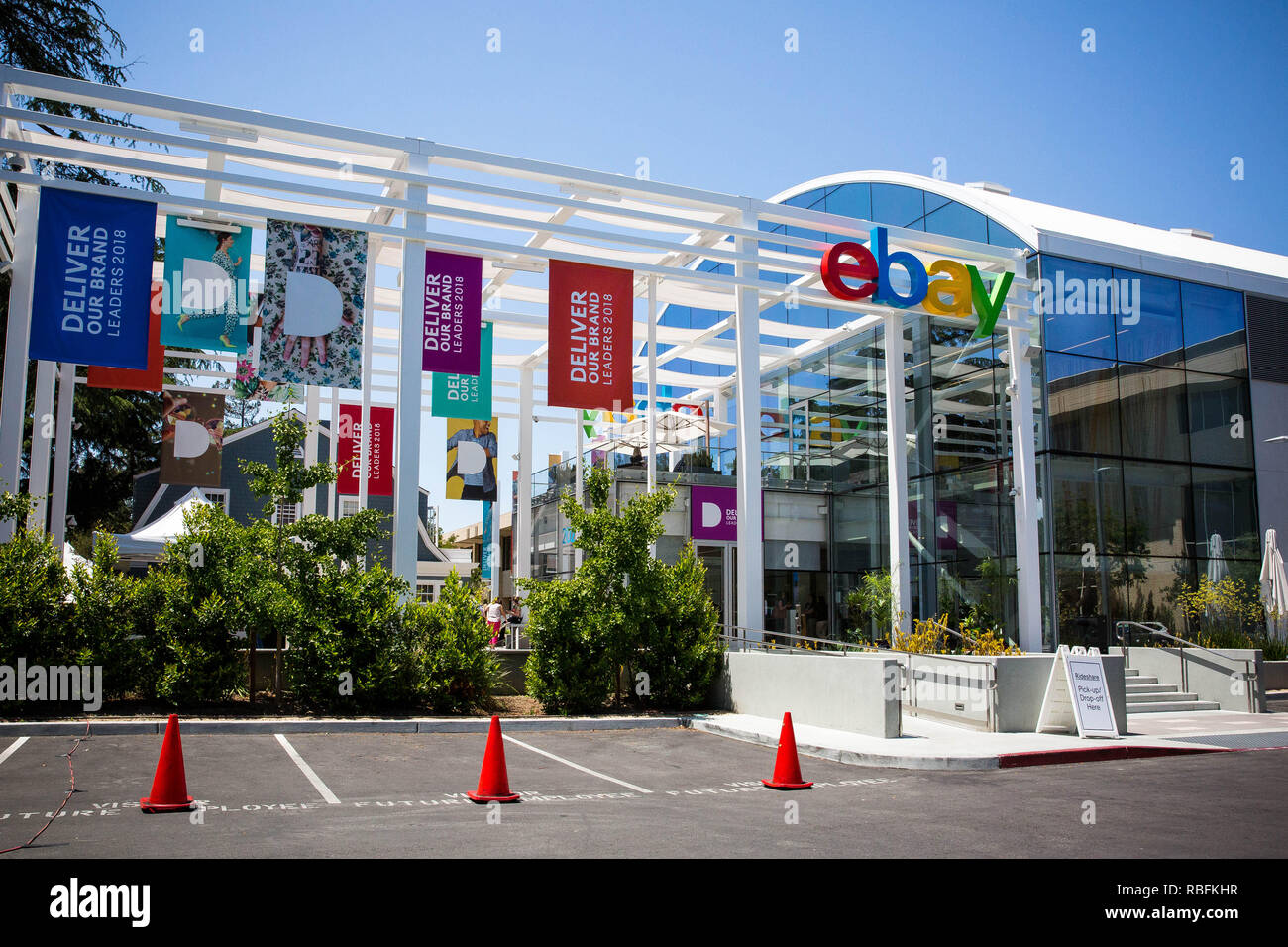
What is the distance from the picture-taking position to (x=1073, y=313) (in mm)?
22234

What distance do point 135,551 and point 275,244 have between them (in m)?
10.2

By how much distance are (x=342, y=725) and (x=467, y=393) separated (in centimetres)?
928

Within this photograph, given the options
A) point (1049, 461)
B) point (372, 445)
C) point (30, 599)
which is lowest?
point (30, 599)

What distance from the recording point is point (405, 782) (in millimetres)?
9883

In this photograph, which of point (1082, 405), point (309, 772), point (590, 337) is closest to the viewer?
point (309, 772)

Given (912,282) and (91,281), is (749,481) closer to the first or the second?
(912,282)

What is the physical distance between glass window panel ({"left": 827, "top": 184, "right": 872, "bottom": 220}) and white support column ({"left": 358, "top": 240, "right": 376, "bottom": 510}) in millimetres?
13280

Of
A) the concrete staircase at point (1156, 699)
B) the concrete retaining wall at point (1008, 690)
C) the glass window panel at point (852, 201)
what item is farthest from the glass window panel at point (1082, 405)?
the concrete retaining wall at point (1008, 690)

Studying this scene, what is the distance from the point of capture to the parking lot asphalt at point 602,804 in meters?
7.06

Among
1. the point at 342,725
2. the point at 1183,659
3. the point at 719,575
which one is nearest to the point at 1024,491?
the point at 1183,659

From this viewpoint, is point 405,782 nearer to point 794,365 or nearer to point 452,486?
point 452,486

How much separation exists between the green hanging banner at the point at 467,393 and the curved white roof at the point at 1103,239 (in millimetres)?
12283

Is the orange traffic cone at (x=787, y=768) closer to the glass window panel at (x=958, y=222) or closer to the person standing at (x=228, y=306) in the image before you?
the person standing at (x=228, y=306)

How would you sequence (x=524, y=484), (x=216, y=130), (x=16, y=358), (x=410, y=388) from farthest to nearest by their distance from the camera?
(x=524, y=484)
(x=410, y=388)
(x=216, y=130)
(x=16, y=358)
